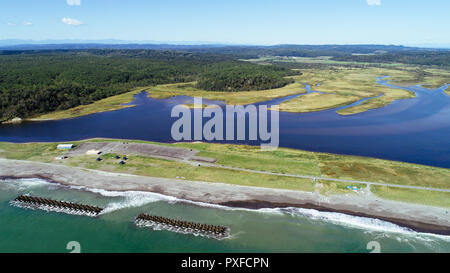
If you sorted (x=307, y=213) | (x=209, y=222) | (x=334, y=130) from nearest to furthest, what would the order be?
(x=209, y=222)
(x=307, y=213)
(x=334, y=130)

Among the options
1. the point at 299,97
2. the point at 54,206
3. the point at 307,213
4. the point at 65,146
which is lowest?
the point at 54,206

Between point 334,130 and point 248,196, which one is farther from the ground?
point 334,130

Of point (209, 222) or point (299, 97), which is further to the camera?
point (299, 97)

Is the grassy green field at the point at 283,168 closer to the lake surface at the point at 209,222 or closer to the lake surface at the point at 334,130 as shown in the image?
the lake surface at the point at 209,222

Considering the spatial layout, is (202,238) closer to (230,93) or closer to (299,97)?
(299,97)

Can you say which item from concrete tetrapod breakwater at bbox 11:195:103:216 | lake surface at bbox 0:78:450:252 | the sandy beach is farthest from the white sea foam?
concrete tetrapod breakwater at bbox 11:195:103:216

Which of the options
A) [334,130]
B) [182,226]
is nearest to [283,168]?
[182,226]

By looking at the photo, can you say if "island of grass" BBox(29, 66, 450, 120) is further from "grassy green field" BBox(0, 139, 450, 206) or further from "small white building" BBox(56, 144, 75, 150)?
"grassy green field" BBox(0, 139, 450, 206)
